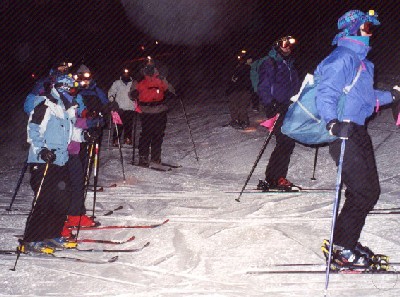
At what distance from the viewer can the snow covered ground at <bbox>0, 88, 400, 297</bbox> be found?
4.45 metres

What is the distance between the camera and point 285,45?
7723mm

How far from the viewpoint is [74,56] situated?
35438 millimetres

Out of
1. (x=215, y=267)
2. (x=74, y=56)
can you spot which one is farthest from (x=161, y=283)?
(x=74, y=56)

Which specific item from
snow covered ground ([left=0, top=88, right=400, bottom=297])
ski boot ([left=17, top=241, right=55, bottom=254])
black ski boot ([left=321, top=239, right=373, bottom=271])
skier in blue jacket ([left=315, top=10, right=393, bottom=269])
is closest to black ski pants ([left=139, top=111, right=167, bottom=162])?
snow covered ground ([left=0, top=88, right=400, bottom=297])

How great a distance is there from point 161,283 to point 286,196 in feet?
10.9

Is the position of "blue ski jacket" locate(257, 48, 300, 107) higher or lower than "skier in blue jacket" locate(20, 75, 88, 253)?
higher

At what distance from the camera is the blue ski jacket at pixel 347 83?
4344 millimetres

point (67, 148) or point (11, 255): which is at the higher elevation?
point (67, 148)

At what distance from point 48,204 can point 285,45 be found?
4.25 m

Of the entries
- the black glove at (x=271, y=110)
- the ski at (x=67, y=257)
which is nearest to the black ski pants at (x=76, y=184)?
the ski at (x=67, y=257)

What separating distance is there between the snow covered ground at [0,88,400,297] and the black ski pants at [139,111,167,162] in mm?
498

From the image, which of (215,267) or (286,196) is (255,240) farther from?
(286,196)

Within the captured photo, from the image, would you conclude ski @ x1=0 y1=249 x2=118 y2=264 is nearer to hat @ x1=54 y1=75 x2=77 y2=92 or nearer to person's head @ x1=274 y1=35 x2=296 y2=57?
hat @ x1=54 y1=75 x2=77 y2=92

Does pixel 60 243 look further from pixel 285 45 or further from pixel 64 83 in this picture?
pixel 285 45
